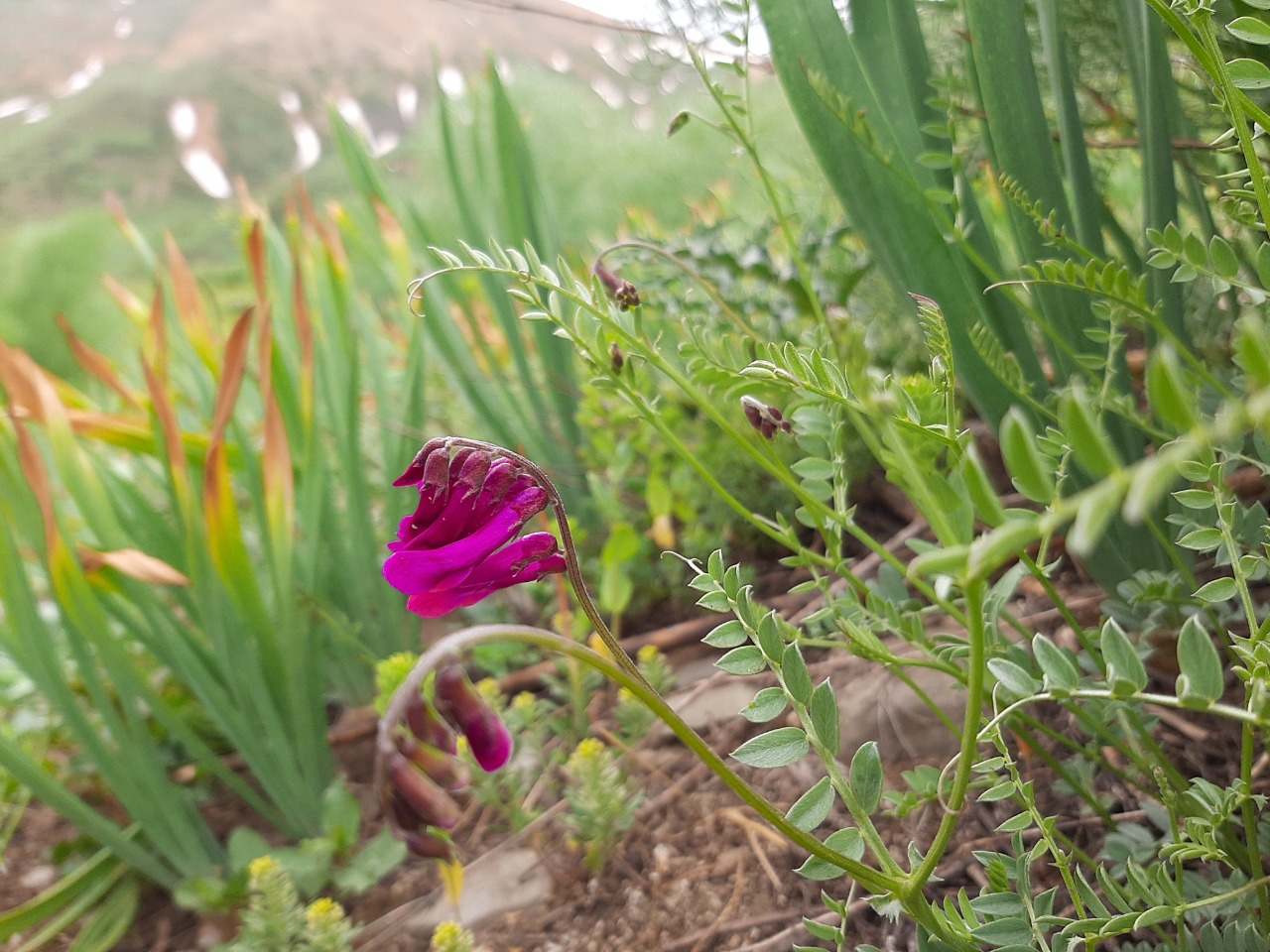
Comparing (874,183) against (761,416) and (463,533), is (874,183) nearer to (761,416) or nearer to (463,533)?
(761,416)

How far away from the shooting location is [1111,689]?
241mm

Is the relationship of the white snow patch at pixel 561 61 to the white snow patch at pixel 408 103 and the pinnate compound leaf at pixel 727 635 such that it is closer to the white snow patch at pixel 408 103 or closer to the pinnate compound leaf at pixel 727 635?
the white snow patch at pixel 408 103

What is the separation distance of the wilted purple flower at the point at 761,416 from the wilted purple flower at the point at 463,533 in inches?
4.5

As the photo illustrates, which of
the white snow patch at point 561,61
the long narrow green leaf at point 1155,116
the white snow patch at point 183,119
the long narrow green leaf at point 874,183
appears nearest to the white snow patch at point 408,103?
the white snow patch at point 561,61

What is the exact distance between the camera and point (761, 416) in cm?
39

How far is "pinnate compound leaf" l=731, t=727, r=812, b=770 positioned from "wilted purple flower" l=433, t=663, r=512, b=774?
0.08 meters

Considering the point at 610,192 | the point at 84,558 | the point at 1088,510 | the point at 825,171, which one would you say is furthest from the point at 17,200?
the point at 1088,510

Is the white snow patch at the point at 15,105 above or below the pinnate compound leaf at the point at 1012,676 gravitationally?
above

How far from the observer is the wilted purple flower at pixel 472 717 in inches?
10.4

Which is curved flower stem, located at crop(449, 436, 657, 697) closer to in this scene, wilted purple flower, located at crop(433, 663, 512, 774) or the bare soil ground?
wilted purple flower, located at crop(433, 663, 512, 774)

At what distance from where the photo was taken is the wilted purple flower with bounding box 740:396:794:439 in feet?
1.26

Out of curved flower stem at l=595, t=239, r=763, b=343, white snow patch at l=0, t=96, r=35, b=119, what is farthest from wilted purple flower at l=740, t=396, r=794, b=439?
white snow patch at l=0, t=96, r=35, b=119

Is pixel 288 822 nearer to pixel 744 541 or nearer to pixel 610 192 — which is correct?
pixel 744 541

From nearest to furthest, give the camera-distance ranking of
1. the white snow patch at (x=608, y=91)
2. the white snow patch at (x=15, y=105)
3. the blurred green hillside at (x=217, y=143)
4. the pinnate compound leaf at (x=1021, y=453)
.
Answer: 1. the pinnate compound leaf at (x=1021, y=453)
2. the blurred green hillside at (x=217, y=143)
3. the white snow patch at (x=608, y=91)
4. the white snow patch at (x=15, y=105)
